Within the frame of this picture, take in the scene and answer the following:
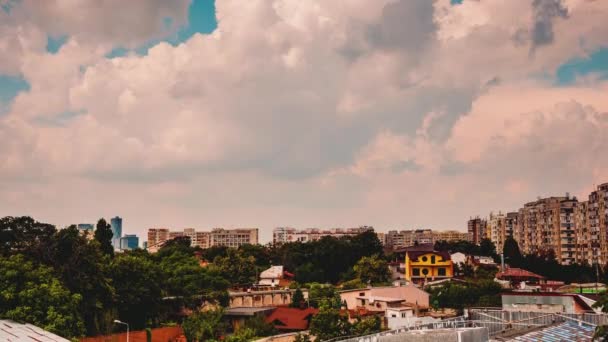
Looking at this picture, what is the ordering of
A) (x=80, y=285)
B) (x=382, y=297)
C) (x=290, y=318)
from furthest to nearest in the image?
(x=382, y=297), (x=290, y=318), (x=80, y=285)

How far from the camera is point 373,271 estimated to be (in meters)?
60.6

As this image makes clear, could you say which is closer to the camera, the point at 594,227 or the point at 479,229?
the point at 594,227

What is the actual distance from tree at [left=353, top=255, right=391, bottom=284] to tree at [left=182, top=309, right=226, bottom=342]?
2333cm

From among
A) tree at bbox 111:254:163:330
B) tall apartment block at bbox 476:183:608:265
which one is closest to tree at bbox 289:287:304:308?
tree at bbox 111:254:163:330

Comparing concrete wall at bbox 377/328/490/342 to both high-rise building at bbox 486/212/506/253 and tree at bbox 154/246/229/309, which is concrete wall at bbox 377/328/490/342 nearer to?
tree at bbox 154/246/229/309

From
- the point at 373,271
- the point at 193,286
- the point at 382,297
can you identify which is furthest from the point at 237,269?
the point at 382,297

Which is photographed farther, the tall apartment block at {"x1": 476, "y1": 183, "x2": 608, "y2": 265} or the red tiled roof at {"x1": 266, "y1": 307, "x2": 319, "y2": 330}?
the tall apartment block at {"x1": 476, "y1": 183, "x2": 608, "y2": 265}

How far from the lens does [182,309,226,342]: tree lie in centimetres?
3784

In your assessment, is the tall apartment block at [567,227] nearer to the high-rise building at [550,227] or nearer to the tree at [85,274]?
the high-rise building at [550,227]

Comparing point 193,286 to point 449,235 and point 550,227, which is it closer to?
point 550,227

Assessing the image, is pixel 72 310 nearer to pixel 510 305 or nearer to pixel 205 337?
pixel 205 337

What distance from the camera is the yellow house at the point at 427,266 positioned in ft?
216

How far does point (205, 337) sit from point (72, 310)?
1013cm

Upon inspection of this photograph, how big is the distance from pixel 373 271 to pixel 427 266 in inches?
337
